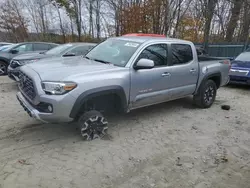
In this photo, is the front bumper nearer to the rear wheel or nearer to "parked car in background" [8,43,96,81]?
"parked car in background" [8,43,96,81]

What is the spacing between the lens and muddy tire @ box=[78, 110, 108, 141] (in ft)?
12.1

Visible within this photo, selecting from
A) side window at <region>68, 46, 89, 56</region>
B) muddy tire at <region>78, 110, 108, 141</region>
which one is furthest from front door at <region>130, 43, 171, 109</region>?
side window at <region>68, 46, 89, 56</region>

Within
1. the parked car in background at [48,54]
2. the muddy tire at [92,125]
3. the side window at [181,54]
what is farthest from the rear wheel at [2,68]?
the side window at [181,54]

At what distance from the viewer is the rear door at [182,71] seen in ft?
15.6

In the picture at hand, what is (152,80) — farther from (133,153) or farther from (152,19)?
(152,19)

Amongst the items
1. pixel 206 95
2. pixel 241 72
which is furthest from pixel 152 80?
pixel 241 72

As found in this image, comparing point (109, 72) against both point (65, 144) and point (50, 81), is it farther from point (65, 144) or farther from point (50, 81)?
A: point (65, 144)

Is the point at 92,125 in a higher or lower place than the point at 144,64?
lower

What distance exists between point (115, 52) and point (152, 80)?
2.96 feet

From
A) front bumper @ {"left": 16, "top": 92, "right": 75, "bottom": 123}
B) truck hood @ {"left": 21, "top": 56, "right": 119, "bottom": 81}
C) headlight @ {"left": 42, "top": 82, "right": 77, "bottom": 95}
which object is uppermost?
truck hood @ {"left": 21, "top": 56, "right": 119, "bottom": 81}

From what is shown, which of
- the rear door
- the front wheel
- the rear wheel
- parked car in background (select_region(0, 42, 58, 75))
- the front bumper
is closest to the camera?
the front bumper

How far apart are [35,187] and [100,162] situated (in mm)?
904

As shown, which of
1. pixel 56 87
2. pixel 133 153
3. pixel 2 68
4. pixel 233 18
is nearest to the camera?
pixel 56 87

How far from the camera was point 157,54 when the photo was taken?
4523 mm
